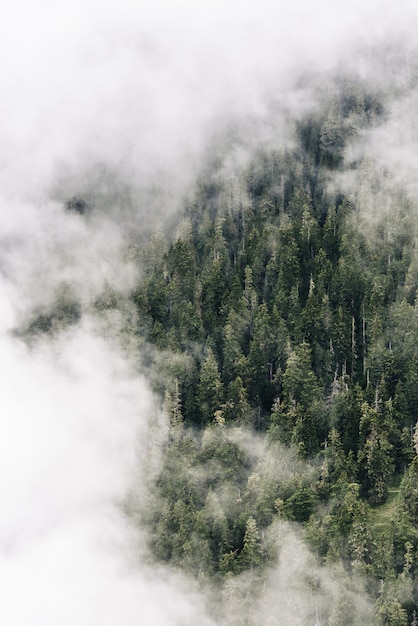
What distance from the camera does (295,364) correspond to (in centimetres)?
13112

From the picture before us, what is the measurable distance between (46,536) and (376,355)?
75941mm

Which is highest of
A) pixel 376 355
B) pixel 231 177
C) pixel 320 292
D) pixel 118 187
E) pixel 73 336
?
pixel 118 187

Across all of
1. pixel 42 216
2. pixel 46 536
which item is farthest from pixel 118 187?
pixel 46 536

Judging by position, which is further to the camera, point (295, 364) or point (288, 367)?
point (288, 367)

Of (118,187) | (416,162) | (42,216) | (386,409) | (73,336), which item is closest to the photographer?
(386,409)

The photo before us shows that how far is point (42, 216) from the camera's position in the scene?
640 feet

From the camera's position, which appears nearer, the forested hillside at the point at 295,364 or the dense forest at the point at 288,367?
the dense forest at the point at 288,367

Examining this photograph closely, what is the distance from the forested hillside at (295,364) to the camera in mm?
106938

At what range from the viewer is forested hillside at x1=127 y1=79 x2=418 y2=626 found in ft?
351

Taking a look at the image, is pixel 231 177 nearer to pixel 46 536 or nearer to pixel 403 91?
pixel 403 91

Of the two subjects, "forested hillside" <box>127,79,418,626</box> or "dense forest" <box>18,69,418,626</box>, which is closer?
"dense forest" <box>18,69,418,626</box>

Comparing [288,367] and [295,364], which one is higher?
[288,367]

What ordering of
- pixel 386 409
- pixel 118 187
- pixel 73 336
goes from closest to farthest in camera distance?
pixel 386 409 → pixel 73 336 → pixel 118 187

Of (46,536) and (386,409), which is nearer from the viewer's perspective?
(386,409)
